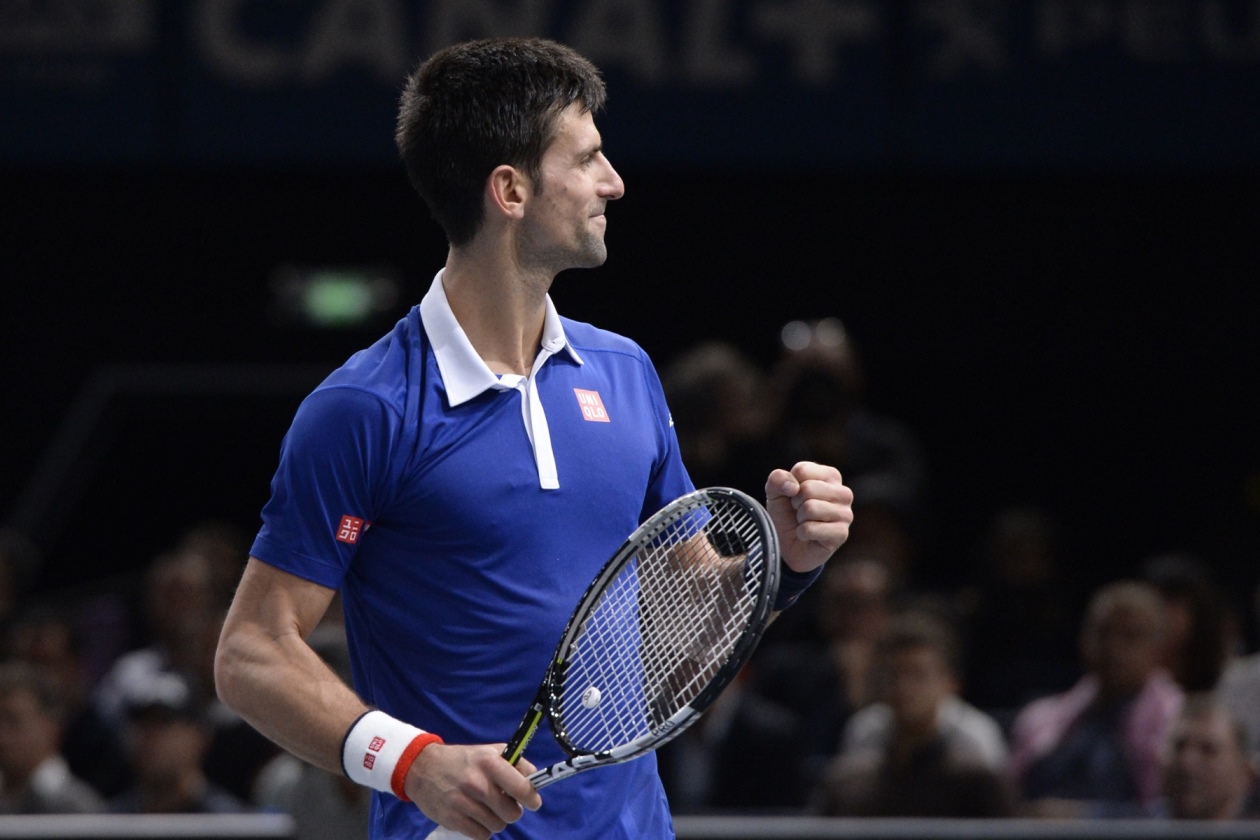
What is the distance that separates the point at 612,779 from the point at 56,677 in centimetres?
508

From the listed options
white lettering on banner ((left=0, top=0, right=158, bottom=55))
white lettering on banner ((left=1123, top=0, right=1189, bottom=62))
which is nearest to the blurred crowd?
white lettering on banner ((left=1123, top=0, right=1189, bottom=62))

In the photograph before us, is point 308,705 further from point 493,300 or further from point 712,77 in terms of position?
point 712,77

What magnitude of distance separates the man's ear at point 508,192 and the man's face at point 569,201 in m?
0.02

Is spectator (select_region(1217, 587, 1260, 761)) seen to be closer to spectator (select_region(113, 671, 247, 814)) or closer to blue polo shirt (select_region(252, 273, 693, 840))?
spectator (select_region(113, 671, 247, 814))

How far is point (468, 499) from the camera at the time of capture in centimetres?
253

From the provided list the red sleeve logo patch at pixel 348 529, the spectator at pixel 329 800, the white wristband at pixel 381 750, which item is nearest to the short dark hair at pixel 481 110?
the red sleeve logo patch at pixel 348 529

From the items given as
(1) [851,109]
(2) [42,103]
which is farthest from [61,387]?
(1) [851,109]

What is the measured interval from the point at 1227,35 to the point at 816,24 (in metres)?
1.64

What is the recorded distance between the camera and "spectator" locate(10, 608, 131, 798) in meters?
6.64

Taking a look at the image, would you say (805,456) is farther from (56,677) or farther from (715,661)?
(715,661)

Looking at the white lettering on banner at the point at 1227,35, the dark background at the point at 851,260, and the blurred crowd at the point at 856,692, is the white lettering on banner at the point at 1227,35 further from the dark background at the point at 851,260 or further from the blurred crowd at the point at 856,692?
the blurred crowd at the point at 856,692

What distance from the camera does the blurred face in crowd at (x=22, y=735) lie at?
6.06 meters

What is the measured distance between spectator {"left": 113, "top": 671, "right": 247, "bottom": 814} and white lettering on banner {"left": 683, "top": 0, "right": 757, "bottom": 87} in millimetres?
3431

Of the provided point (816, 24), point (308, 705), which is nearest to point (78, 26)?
point (816, 24)
